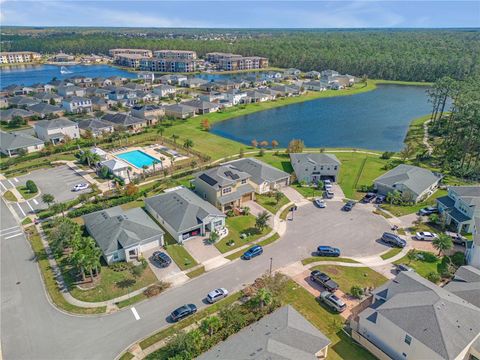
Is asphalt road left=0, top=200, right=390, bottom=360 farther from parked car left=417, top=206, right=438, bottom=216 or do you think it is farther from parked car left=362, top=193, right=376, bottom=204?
parked car left=417, top=206, right=438, bottom=216

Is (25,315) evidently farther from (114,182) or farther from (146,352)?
(114,182)

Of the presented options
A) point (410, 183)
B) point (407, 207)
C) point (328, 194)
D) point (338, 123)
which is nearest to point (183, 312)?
point (328, 194)

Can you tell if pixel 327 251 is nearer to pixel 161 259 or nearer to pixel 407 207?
pixel 407 207

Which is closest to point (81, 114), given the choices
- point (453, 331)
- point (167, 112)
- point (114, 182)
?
point (167, 112)

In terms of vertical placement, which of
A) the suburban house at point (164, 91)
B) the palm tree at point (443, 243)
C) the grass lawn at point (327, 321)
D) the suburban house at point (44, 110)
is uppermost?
the suburban house at point (164, 91)

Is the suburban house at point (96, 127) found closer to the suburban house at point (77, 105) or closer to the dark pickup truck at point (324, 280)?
the suburban house at point (77, 105)

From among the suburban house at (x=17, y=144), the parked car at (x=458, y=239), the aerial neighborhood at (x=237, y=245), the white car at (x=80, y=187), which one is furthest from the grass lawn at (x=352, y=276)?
the suburban house at (x=17, y=144)

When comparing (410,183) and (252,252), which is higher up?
(410,183)
